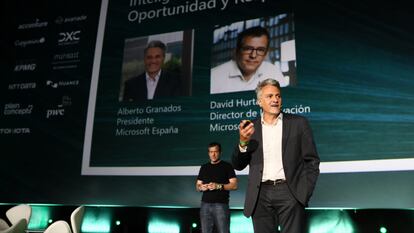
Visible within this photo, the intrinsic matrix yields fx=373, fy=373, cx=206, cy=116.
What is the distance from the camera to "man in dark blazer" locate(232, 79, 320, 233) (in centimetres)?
177

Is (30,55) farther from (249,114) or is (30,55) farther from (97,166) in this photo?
(249,114)

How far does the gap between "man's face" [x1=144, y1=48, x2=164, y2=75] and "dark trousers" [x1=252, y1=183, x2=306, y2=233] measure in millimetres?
3290

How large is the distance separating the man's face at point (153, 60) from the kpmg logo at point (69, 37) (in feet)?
4.22

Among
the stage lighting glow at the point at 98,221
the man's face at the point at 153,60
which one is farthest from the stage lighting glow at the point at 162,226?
the man's face at the point at 153,60

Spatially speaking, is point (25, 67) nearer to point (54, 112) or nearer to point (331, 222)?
point (54, 112)

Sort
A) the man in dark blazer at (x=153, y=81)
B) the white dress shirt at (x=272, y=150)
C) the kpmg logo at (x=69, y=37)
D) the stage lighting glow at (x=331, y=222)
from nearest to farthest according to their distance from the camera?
the white dress shirt at (x=272, y=150)
the stage lighting glow at (x=331, y=222)
the man in dark blazer at (x=153, y=81)
the kpmg logo at (x=69, y=37)

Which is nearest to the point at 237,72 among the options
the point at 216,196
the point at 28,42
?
the point at 216,196

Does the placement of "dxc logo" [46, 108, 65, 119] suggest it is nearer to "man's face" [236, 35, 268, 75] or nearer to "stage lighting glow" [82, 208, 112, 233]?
"stage lighting glow" [82, 208, 112, 233]

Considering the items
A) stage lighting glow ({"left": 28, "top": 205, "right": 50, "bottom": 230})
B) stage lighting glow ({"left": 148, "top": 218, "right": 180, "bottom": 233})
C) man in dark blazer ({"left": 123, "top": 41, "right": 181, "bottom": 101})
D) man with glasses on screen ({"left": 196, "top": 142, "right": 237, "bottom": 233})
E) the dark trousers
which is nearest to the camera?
the dark trousers

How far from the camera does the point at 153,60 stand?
16.1ft

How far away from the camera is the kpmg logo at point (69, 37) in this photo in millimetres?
5531

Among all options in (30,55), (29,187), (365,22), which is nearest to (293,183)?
(365,22)

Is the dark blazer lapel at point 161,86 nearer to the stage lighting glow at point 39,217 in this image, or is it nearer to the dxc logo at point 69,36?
the dxc logo at point 69,36

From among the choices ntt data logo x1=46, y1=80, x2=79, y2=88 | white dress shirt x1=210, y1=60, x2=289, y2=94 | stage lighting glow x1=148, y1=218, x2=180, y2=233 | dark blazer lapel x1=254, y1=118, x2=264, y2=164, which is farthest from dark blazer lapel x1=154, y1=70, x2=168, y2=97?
dark blazer lapel x1=254, y1=118, x2=264, y2=164
